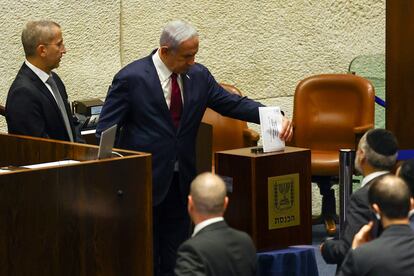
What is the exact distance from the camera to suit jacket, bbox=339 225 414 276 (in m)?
3.65

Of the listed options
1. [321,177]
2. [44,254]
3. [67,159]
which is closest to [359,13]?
[321,177]

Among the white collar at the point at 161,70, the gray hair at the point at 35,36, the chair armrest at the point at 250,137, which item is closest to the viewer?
the white collar at the point at 161,70

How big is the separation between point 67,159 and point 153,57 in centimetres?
72

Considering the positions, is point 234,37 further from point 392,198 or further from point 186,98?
point 392,198

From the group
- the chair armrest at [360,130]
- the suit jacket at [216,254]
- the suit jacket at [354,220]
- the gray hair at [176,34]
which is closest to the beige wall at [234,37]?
the chair armrest at [360,130]

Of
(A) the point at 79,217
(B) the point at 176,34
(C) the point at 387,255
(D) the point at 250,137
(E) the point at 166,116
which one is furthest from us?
(D) the point at 250,137

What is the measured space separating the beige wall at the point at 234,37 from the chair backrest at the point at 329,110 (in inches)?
31.5

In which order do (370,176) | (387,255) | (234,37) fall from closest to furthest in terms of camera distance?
(387,255) < (370,176) < (234,37)

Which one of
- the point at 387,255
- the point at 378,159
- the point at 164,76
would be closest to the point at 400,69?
the point at 164,76

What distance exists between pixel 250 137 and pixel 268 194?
1.99 metres

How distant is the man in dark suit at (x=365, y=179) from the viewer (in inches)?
161

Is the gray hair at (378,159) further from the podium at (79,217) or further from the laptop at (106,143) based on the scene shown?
the laptop at (106,143)

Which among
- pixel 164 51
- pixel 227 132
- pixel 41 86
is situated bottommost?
pixel 227 132

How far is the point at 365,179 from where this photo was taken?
13.8 ft
